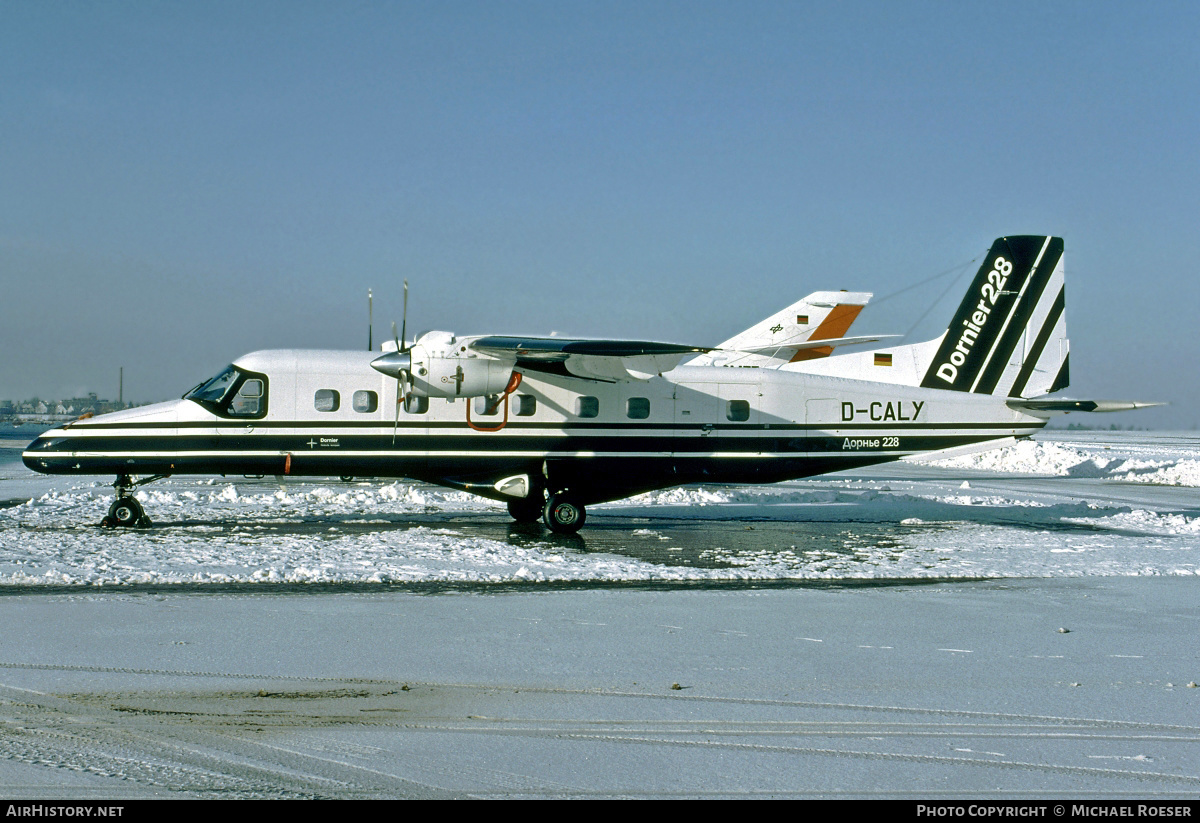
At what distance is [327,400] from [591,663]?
9.11 metres

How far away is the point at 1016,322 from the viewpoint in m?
16.8

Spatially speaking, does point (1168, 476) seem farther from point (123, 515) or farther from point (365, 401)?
point (123, 515)

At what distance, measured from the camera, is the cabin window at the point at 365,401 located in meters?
14.7

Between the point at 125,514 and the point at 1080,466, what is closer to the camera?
the point at 125,514

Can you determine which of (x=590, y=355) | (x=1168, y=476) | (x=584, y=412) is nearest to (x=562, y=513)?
(x=584, y=412)

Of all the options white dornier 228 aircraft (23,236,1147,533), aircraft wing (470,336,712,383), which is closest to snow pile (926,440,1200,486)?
white dornier 228 aircraft (23,236,1147,533)

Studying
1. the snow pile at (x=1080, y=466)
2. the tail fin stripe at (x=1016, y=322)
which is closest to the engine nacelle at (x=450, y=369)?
the tail fin stripe at (x=1016, y=322)

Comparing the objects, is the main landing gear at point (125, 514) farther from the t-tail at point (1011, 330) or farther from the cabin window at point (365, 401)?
the t-tail at point (1011, 330)

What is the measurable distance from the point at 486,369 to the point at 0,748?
946cm

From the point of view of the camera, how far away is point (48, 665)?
6.55 m

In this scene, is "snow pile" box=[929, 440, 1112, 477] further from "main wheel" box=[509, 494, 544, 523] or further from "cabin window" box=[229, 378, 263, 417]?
"cabin window" box=[229, 378, 263, 417]

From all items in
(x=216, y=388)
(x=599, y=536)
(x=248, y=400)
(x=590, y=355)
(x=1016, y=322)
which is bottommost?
(x=599, y=536)

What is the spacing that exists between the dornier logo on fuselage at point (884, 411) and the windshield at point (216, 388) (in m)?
10.2
